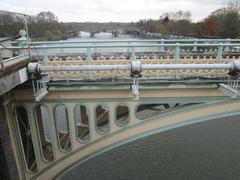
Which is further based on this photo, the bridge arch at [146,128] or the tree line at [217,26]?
the tree line at [217,26]

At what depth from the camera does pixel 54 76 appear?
798cm

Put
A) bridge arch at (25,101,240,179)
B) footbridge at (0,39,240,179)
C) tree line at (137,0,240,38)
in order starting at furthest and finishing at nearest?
tree line at (137,0,240,38)
bridge arch at (25,101,240,179)
footbridge at (0,39,240,179)

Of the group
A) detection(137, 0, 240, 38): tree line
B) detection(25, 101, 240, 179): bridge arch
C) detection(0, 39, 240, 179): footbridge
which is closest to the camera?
detection(0, 39, 240, 179): footbridge

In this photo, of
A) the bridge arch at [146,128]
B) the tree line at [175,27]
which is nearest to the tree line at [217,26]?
the tree line at [175,27]

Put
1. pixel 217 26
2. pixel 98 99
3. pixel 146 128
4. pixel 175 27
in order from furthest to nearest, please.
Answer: pixel 175 27 → pixel 217 26 → pixel 146 128 → pixel 98 99

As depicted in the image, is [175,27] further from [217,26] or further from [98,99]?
[98,99]

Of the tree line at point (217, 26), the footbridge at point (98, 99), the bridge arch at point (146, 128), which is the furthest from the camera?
the tree line at point (217, 26)

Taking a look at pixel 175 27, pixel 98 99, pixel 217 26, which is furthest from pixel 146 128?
pixel 175 27

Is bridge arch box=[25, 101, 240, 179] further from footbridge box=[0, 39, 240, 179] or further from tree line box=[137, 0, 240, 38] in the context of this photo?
tree line box=[137, 0, 240, 38]

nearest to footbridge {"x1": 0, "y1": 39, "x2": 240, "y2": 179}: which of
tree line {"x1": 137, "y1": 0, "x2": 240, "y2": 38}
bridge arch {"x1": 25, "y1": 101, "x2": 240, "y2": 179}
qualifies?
bridge arch {"x1": 25, "y1": 101, "x2": 240, "y2": 179}

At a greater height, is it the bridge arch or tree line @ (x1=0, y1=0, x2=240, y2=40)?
tree line @ (x1=0, y1=0, x2=240, y2=40)

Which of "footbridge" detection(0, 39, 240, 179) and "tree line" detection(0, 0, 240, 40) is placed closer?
"footbridge" detection(0, 39, 240, 179)

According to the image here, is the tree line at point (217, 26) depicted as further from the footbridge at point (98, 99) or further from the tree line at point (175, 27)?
the footbridge at point (98, 99)

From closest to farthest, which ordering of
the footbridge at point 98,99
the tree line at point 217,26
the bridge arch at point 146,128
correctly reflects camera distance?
the footbridge at point 98,99 < the bridge arch at point 146,128 < the tree line at point 217,26
